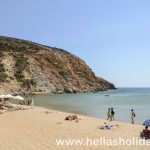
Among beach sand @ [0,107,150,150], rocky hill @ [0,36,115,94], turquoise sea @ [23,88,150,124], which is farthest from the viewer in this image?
rocky hill @ [0,36,115,94]

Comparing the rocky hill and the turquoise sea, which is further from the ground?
the rocky hill

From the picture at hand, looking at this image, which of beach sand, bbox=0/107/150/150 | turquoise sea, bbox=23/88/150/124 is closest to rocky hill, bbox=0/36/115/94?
turquoise sea, bbox=23/88/150/124

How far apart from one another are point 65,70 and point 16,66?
2082 cm

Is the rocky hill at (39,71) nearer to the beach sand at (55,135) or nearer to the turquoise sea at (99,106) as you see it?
the turquoise sea at (99,106)

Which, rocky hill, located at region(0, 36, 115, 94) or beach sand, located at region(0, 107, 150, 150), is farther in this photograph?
rocky hill, located at region(0, 36, 115, 94)

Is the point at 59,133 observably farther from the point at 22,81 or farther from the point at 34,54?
the point at 34,54

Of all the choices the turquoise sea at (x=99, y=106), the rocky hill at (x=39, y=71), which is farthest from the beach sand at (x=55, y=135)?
the rocky hill at (x=39, y=71)

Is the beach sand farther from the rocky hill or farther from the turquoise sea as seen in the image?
the rocky hill

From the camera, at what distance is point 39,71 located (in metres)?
93.6

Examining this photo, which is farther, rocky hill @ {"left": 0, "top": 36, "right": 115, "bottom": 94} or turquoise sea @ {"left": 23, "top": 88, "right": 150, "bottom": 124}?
rocky hill @ {"left": 0, "top": 36, "right": 115, "bottom": 94}

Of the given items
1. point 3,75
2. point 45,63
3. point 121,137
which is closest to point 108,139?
point 121,137

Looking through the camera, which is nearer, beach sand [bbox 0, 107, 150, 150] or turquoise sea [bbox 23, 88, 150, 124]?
beach sand [bbox 0, 107, 150, 150]

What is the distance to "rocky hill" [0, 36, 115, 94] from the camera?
84375 millimetres

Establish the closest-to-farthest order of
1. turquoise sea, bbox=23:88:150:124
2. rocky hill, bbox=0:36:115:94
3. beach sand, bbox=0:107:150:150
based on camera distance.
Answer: beach sand, bbox=0:107:150:150 < turquoise sea, bbox=23:88:150:124 < rocky hill, bbox=0:36:115:94
